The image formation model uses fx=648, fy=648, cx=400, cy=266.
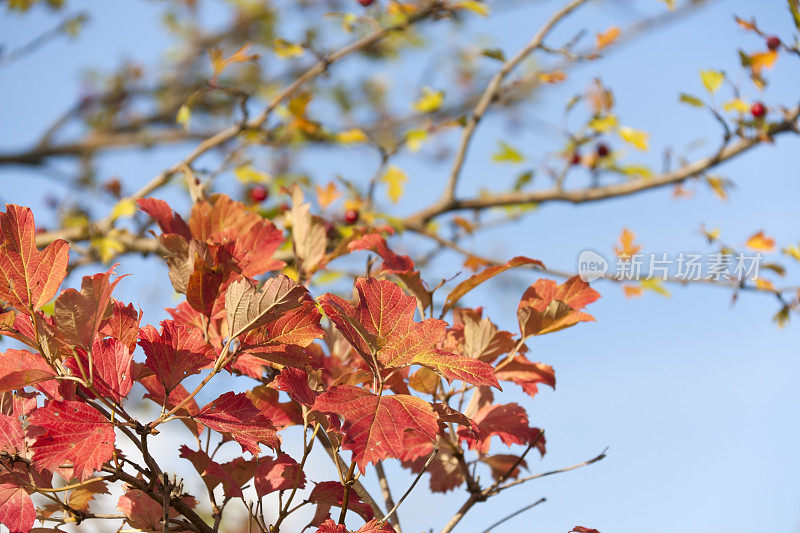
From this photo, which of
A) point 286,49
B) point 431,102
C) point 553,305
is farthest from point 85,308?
point 431,102

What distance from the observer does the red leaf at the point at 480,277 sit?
2.09 feet

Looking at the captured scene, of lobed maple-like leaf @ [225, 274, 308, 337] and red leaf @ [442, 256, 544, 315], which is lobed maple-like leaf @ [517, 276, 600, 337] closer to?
red leaf @ [442, 256, 544, 315]

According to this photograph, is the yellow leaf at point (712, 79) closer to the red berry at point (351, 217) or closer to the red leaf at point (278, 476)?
the red berry at point (351, 217)

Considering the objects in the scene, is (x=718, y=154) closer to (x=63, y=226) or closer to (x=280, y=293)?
(x=280, y=293)

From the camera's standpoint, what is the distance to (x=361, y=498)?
2.14ft

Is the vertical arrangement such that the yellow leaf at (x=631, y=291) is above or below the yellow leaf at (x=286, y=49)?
below

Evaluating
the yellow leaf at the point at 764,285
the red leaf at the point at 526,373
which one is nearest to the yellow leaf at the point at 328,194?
the red leaf at the point at 526,373

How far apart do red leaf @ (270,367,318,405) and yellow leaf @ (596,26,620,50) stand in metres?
2.08

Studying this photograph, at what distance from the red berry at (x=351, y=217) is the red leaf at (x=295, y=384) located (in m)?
1.38

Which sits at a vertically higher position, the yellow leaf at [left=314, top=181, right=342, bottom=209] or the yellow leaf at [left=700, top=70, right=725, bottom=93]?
the yellow leaf at [left=314, top=181, right=342, bottom=209]

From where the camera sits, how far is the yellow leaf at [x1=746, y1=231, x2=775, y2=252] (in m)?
2.20

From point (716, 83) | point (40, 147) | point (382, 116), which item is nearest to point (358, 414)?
point (716, 83)

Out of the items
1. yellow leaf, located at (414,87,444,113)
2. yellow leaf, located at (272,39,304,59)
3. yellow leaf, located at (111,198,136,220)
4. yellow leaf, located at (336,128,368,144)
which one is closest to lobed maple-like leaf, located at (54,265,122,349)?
yellow leaf, located at (111,198,136,220)

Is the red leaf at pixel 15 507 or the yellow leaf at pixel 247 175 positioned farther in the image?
the yellow leaf at pixel 247 175
